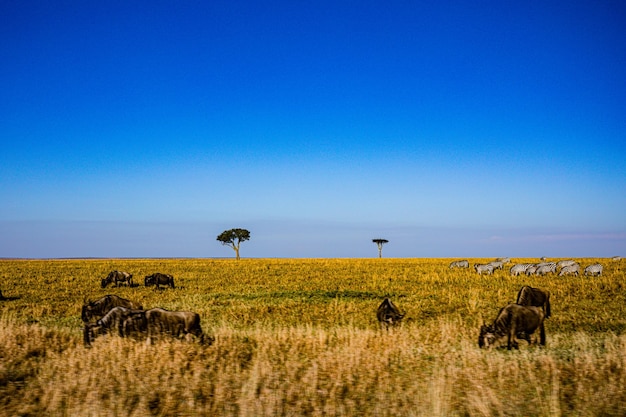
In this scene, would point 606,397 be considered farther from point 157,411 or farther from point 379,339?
point 157,411

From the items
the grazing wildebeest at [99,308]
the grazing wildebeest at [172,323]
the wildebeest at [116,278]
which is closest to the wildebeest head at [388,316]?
the grazing wildebeest at [172,323]

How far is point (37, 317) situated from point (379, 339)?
1225 cm

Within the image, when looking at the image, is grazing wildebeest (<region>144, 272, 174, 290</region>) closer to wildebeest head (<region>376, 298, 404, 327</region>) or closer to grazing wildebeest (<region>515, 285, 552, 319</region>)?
wildebeest head (<region>376, 298, 404, 327</region>)

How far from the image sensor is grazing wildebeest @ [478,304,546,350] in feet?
34.0

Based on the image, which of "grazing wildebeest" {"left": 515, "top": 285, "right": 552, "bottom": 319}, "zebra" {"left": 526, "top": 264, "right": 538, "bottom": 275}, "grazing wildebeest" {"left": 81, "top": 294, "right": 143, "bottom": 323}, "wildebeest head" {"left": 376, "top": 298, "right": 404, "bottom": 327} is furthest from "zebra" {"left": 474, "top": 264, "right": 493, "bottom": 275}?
"grazing wildebeest" {"left": 81, "top": 294, "right": 143, "bottom": 323}

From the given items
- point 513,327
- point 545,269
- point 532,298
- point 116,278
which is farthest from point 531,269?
point 116,278

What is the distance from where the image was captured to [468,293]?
22.5 metres

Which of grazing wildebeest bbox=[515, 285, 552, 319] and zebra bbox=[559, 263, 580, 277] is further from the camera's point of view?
zebra bbox=[559, 263, 580, 277]

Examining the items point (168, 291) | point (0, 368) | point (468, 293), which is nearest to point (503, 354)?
point (0, 368)

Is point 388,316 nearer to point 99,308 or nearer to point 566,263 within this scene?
point 99,308

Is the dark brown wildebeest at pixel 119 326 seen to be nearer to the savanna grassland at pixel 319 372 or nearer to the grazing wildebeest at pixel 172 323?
the grazing wildebeest at pixel 172 323

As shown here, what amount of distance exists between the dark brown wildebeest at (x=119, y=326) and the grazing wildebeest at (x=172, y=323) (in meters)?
0.21

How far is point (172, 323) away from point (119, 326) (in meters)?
1.28

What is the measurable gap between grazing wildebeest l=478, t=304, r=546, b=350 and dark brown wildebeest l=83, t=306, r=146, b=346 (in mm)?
7923
